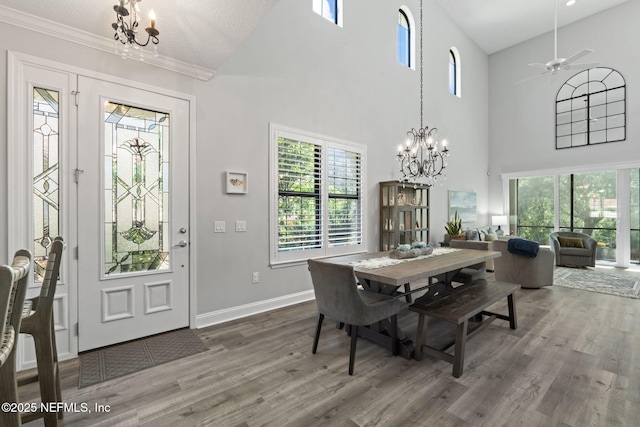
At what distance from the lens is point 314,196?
4.18 metres

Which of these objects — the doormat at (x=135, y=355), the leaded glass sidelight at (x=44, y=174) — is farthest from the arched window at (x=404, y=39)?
the doormat at (x=135, y=355)

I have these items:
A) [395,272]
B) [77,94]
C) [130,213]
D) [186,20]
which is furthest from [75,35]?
[395,272]

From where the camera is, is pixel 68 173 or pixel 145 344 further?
pixel 145 344

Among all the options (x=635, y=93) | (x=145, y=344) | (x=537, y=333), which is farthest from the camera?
(x=635, y=93)

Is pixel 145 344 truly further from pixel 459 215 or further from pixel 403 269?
pixel 459 215

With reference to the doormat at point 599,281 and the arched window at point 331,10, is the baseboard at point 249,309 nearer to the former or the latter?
the arched window at point 331,10

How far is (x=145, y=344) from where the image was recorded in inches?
105

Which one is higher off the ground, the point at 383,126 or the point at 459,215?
the point at 383,126

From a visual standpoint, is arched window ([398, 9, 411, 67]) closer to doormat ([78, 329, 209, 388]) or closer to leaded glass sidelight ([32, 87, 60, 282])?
leaded glass sidelight ([32, 87, 60, 282])

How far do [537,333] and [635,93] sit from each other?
6.82 meters

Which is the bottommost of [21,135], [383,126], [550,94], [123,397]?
[123,397]

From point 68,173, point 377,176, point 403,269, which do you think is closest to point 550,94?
point 377,176

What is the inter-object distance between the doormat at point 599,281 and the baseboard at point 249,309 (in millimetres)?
4297

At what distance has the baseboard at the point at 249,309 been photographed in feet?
10.3
